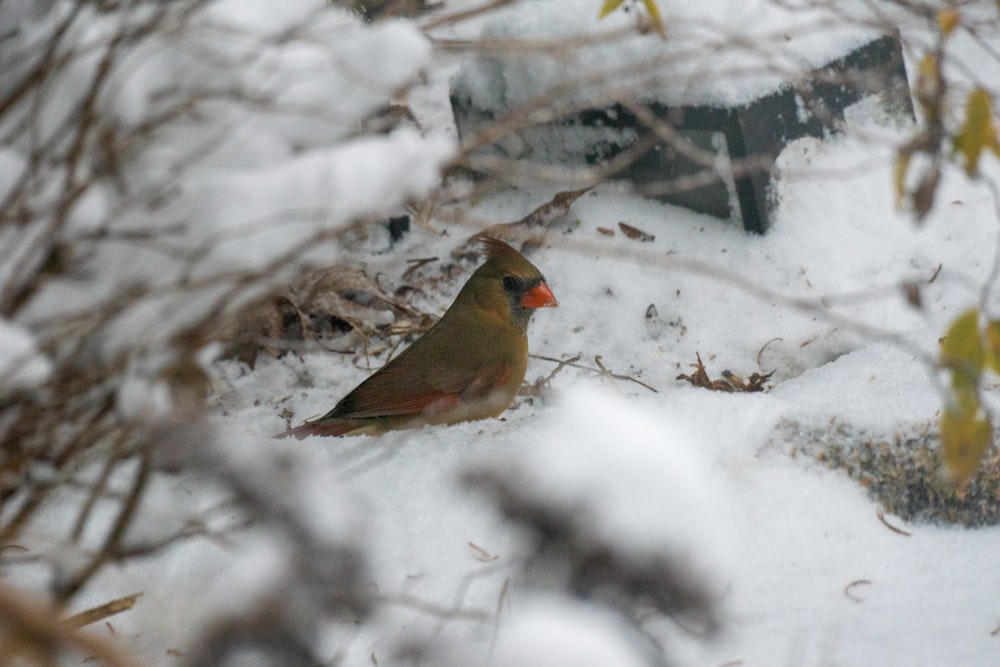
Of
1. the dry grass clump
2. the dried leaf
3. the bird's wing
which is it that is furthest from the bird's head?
the dried leaf

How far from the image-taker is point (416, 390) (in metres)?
3.03

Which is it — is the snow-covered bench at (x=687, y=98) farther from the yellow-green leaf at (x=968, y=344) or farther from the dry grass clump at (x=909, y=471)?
the yellow-green leaf at (x=968, y=344)

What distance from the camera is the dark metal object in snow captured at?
10.7ft

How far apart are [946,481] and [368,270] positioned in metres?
1.91

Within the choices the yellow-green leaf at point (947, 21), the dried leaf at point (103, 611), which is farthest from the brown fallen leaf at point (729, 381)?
the yellow-green leaf at point (947, 21)

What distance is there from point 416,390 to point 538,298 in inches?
16.4

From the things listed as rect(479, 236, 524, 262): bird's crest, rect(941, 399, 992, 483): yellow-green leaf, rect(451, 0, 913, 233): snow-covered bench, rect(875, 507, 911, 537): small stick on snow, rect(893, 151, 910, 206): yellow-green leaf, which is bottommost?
rect(875, 507, 911, 537): small stick on snow

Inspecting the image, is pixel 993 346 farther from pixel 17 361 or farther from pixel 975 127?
pixel 17 361

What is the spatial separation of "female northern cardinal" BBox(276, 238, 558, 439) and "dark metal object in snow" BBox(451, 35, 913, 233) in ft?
1.49

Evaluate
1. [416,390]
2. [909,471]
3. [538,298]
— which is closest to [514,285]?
[538,298]

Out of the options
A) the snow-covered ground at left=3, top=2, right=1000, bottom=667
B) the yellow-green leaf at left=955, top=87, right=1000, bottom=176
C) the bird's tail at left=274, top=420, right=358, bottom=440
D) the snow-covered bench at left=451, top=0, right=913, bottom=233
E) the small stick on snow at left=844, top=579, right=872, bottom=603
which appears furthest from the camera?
the snow-covered bench at left=451, top=0, right=913, bottom=233

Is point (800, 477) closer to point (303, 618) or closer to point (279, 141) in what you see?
point (279, 141)

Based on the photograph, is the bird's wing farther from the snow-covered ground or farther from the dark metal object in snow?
the dark metal object in snow

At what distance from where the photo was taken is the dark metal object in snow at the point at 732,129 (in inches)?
128
